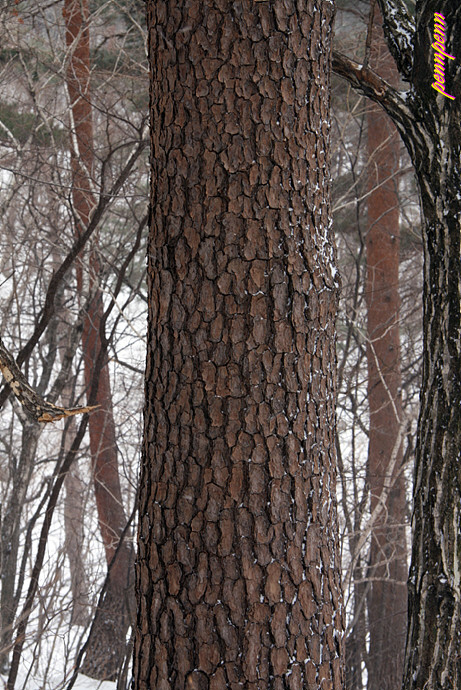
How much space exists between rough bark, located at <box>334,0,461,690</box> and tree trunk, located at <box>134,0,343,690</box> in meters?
0.73

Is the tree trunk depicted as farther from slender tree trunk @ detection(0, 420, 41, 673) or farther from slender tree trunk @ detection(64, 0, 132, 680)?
slender tree trunk @ detection(64, 0, 132, 680)

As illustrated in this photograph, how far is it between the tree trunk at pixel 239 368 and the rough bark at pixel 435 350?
0.73 meters

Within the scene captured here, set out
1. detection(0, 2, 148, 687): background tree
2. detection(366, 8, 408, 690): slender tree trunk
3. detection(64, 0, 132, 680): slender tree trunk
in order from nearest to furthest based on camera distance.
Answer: detection(0, 2, 148, 687): background tree
detection(64, 0, 132, 680): slender tree trunk
detection(366, 8, 408, 690): slender tree trunk

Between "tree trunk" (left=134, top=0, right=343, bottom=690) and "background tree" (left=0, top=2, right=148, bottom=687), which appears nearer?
"tree trunk" (left=134, top=0, right=343, bottom=690)

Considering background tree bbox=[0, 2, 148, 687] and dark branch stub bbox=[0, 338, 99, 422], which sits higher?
background tree bbox=[0, 2, 148, 687]

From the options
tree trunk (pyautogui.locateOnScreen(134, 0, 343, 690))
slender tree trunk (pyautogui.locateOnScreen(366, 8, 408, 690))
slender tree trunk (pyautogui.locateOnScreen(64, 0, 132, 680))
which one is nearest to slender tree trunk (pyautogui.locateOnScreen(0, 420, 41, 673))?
slender tree trunk (pyautogui.locateOnScreen(64, 0, 132, 680))

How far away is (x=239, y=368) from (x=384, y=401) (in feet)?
20.9

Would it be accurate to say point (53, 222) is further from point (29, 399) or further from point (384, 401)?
point (29, 399)

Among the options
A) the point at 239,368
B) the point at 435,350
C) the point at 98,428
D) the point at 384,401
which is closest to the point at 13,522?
the point at 98,428

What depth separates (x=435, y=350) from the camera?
2.67 metres

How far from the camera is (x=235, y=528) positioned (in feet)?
5.70

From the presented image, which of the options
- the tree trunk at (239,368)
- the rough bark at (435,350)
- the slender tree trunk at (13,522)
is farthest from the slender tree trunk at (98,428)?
the tree trunk at (239,368)

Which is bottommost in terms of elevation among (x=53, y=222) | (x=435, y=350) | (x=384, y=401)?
(x=435, y=350)

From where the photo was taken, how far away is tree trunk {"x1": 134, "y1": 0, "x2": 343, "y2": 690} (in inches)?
68.3
